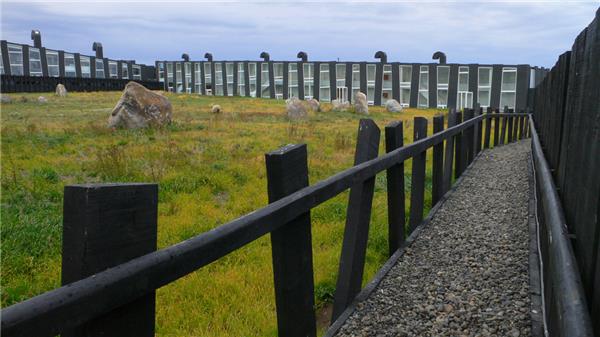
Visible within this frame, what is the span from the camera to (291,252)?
2.75 meters

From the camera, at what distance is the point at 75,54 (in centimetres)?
7138

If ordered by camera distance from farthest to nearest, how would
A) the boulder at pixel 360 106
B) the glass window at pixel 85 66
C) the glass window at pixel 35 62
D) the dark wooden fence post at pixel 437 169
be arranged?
the glass window at pixel 85 66 < the glass window at pixel 35 62 < the boulder at pixel 360 106 < the dark wooden fence post at pixel 437 169

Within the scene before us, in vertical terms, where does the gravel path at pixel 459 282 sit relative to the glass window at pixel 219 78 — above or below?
below

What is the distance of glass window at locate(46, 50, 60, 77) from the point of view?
66.5 meters

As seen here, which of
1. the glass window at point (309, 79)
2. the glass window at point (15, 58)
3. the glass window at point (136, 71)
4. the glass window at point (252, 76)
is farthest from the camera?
the glass window at point (136, 71)

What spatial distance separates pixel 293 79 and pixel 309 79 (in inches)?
106

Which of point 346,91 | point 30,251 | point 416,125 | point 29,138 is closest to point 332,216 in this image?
point 416,125

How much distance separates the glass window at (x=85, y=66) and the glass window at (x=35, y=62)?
25.0 ft

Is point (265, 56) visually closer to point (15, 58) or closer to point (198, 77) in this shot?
point (198, 77)

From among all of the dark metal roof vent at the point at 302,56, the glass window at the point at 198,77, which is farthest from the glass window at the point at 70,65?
the dark metal roof vent at the point at 302,56

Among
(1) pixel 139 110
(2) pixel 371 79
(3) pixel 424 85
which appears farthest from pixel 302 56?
(1) pixel 139 110

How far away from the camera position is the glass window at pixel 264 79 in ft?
215

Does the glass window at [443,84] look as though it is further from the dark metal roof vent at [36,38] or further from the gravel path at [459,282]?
the dark metal roof vent at [36,38]

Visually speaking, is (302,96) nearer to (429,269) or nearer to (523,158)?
(523,158)
